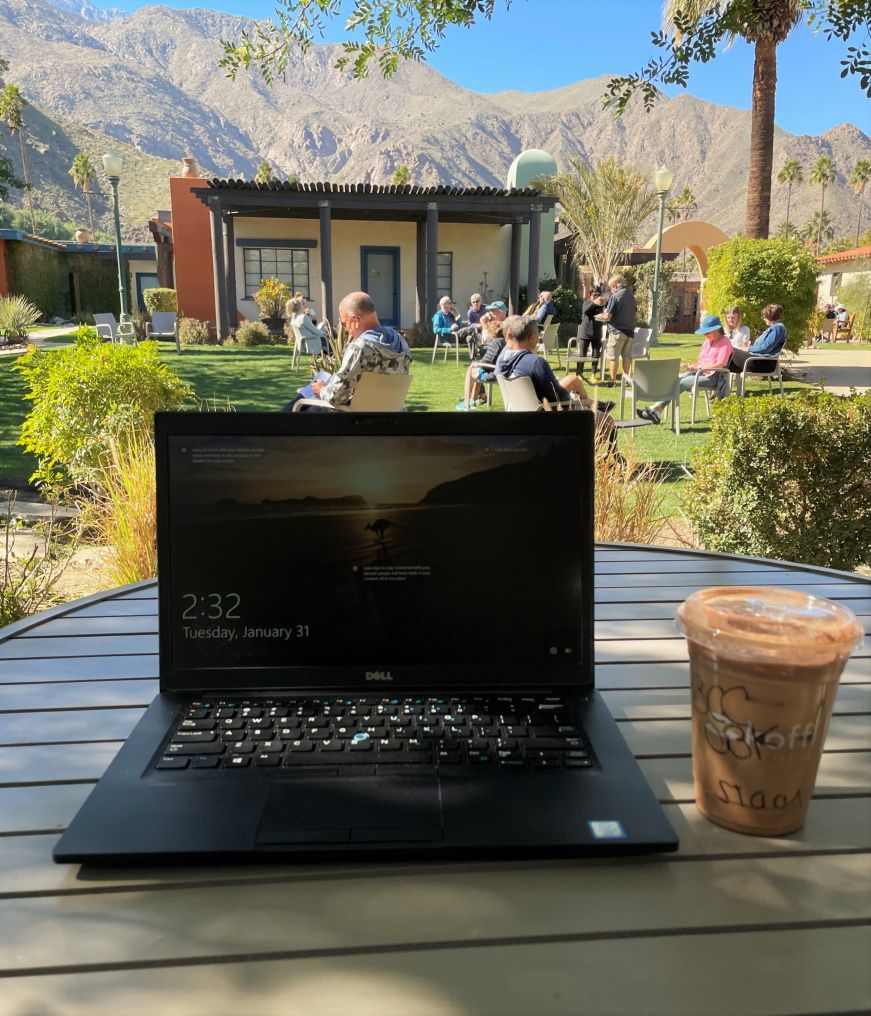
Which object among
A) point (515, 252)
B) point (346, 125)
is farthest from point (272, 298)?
point (346, 125)

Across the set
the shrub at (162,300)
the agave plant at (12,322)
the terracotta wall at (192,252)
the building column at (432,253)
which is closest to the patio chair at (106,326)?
the agave plant at (12,322)

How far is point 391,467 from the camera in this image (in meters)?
1.20

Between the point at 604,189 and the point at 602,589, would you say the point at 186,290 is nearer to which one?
the point at 604,189

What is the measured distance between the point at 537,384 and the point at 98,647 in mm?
4641

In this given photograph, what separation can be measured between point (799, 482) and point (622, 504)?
3.63 ft

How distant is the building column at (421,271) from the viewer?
65.0 feet

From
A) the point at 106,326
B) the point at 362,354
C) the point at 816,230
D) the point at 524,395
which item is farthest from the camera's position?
the point at 816,230

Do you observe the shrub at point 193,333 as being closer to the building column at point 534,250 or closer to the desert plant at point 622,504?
the building column at point 534,250

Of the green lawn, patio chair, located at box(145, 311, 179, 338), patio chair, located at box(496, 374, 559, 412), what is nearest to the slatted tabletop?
the green lawn

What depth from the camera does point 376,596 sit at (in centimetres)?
115

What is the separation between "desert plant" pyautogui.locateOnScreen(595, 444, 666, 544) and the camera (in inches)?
144

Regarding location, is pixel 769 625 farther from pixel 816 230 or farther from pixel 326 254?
pixel 816 230

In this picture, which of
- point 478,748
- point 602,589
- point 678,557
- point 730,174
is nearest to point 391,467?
point 478,748

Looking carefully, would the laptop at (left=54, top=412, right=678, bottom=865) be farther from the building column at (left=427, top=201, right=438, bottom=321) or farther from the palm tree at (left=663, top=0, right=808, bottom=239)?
the building column at (left=427, top=201, right=438, bottom=321)
